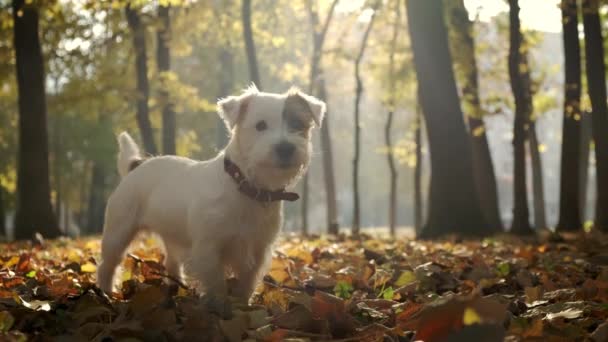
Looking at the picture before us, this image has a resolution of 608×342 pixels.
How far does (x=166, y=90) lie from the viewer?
1736 centimetres

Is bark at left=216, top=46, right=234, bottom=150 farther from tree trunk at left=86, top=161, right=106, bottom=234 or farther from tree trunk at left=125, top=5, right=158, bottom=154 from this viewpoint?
tree trunk at left=86, top=161, right=106, bottom=234

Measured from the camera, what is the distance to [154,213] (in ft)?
15.9

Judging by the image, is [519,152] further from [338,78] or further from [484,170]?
[338,78]

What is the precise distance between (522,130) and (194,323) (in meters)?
11.5

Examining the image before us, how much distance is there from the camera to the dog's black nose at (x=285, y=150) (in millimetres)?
4062

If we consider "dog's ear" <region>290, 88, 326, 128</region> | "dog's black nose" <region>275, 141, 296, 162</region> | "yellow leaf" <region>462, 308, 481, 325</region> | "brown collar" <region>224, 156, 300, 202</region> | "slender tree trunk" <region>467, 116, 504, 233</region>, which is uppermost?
"dog's ear" <region>290, 88, 326, 128</region>

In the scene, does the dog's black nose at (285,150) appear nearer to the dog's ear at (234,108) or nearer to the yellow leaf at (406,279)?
the dog's ear at (234,108)

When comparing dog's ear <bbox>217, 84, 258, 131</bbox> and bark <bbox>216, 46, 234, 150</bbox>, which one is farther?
bark <bbox>216, 46, 234, 150</bbox>

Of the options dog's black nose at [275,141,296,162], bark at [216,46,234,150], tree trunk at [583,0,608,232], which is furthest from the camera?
bark at [216,46,234,150]

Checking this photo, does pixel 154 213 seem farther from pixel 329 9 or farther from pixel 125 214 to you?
pixel 329 9

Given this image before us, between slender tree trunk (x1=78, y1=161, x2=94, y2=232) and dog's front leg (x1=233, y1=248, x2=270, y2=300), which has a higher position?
dog's front leg (x1=233, y1=248, x2=270, y2=300)

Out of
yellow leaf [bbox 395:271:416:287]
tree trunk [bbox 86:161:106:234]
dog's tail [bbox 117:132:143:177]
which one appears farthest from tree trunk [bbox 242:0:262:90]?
tree trunk [bbox 86:161:106:234]

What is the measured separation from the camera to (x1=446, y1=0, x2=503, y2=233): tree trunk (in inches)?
667

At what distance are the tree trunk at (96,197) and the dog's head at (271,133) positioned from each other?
1192 inches
